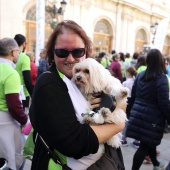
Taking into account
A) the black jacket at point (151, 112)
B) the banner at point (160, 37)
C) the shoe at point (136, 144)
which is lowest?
the shoe at point (136, 144)

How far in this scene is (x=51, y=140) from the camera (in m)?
1.30

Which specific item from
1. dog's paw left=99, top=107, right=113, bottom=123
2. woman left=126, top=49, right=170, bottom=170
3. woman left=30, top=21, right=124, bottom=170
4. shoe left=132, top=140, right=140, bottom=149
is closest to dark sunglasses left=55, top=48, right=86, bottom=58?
woman left=30, top=21, right=124, bottom=170

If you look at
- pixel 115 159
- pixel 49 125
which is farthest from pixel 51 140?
pixel 115 159

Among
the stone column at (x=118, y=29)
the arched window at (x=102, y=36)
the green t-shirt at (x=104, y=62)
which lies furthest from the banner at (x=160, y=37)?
the stone column at (x=118, y=29)

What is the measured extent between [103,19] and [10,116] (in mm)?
17688

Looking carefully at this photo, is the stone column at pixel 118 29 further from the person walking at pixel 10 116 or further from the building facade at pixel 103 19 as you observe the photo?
the person walking at pixel 10 116

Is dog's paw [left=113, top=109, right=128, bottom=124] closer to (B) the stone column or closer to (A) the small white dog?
(A) the small white dog

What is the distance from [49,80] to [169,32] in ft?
106

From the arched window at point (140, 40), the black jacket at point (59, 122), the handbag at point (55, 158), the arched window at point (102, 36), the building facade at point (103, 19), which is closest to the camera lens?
the black jacket at point (59, 122)

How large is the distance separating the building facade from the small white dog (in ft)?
37.8

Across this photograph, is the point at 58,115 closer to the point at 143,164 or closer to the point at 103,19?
the point at 143,164

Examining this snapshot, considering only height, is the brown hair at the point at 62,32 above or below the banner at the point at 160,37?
below

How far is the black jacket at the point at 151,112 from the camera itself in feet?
10.3

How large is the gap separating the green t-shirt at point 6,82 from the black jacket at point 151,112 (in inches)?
75.6
